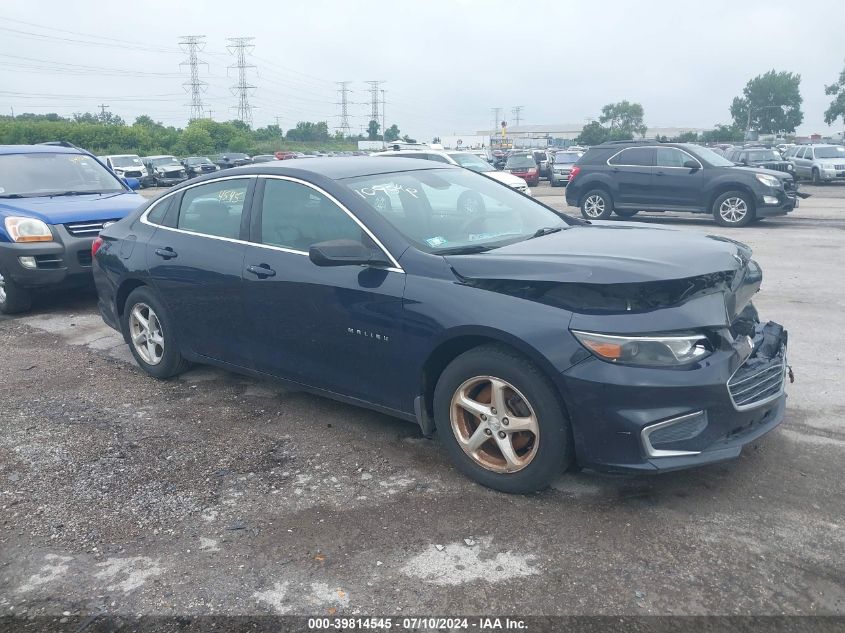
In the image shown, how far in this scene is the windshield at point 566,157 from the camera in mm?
33219

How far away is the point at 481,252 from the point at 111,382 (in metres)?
3.37

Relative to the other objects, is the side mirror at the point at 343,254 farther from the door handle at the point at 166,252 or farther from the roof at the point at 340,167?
the door handle at the point at 166,252

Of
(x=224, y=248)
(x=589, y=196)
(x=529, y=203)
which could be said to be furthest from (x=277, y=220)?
(x=589, y=196)

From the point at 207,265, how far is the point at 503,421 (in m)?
2.43

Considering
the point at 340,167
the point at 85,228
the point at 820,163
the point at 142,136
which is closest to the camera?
the point at 340,167

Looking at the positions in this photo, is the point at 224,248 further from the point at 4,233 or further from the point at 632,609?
the point at 4,233

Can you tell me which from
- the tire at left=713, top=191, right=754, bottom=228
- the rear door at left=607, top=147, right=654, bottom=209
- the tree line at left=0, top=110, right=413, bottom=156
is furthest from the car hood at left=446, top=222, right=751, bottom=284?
the tree line at left=0, top=110, right=413, bottom=156

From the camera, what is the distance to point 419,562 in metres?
3.31

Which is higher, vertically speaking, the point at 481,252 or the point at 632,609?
the point at 481,252

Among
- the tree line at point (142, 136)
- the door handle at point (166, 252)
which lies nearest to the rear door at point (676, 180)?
the door handle at point (166, 252)

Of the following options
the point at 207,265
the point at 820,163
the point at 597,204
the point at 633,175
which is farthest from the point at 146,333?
the point at 820,163

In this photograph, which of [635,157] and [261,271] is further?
[635,157]

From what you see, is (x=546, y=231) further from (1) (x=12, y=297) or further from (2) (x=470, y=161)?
(2) (x=470, y=161)

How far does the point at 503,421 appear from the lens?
378 cm
